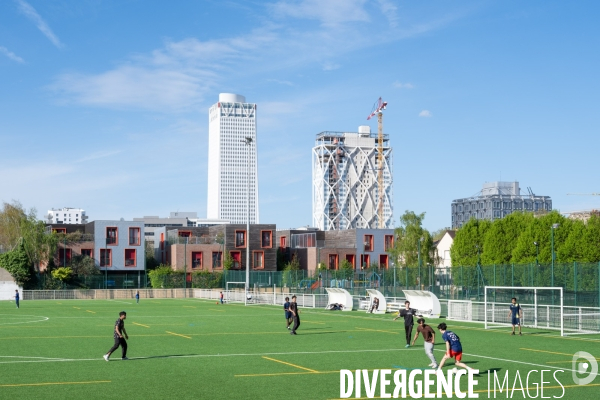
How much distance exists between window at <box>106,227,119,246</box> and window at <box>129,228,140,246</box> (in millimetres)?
1804

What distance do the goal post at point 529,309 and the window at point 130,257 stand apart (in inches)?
2536

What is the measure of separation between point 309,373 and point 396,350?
7.26 metres

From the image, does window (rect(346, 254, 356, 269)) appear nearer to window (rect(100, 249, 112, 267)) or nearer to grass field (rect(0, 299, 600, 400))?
window (rect(100, 249, 112, 267))

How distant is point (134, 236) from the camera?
4208 inches

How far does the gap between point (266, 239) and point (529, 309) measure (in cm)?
6848

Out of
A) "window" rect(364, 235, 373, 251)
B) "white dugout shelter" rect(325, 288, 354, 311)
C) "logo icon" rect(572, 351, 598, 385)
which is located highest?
"window" rect(364, 235, 373, 251)

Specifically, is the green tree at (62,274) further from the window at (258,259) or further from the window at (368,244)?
the window at (368,244)

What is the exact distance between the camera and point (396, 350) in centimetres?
2842

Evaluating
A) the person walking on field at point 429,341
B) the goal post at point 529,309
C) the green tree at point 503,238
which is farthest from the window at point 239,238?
the person walking on field at point 429,341

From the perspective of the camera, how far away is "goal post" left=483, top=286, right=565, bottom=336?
38531mm

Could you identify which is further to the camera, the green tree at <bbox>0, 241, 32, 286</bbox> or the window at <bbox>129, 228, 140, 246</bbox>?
the window at <bbox>129, 228, 140, 246</bbox>

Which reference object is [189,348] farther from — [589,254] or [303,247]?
[303,247]

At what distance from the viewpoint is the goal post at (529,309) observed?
38531mm

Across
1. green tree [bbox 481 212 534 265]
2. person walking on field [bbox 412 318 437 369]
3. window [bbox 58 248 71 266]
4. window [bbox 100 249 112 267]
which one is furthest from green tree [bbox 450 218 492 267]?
person walking on field [bbox 412 318 437 369]
